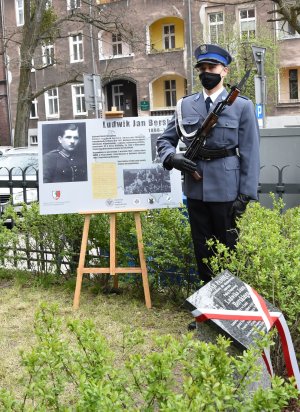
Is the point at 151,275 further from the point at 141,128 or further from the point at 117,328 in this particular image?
the point at 141,128

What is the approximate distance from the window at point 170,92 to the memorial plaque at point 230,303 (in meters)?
35.8

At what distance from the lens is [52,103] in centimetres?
4153

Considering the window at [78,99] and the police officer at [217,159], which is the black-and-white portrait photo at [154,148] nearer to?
the police officer at [217,159]

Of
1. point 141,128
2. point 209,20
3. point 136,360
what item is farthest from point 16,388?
point 209,20

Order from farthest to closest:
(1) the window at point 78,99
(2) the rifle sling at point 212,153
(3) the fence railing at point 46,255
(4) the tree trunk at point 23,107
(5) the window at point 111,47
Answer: (1) the window at point 78,99
(5) the window at point 111,47
(4) the tree trunk at point 23,107
(3) the fence railing at point 46,255
(2) the rifle sling at point 212,153

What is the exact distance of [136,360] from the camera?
2.31 metres

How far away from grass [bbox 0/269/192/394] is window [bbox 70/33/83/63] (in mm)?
34113

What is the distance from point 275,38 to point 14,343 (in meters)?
30.3

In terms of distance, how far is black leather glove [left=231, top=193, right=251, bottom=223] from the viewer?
4.49 meters

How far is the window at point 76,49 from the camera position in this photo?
3906cm

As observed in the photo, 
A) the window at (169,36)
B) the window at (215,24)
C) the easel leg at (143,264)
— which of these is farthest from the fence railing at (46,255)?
the window at (169,36)

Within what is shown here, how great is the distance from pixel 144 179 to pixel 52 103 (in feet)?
122

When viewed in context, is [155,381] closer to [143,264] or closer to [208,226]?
[208,226]

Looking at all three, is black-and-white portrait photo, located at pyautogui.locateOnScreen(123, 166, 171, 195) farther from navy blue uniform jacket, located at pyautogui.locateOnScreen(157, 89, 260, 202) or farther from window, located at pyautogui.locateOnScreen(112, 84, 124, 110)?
window, located at pyautogui.locateOnScreen(112, 84, 124, 110)
